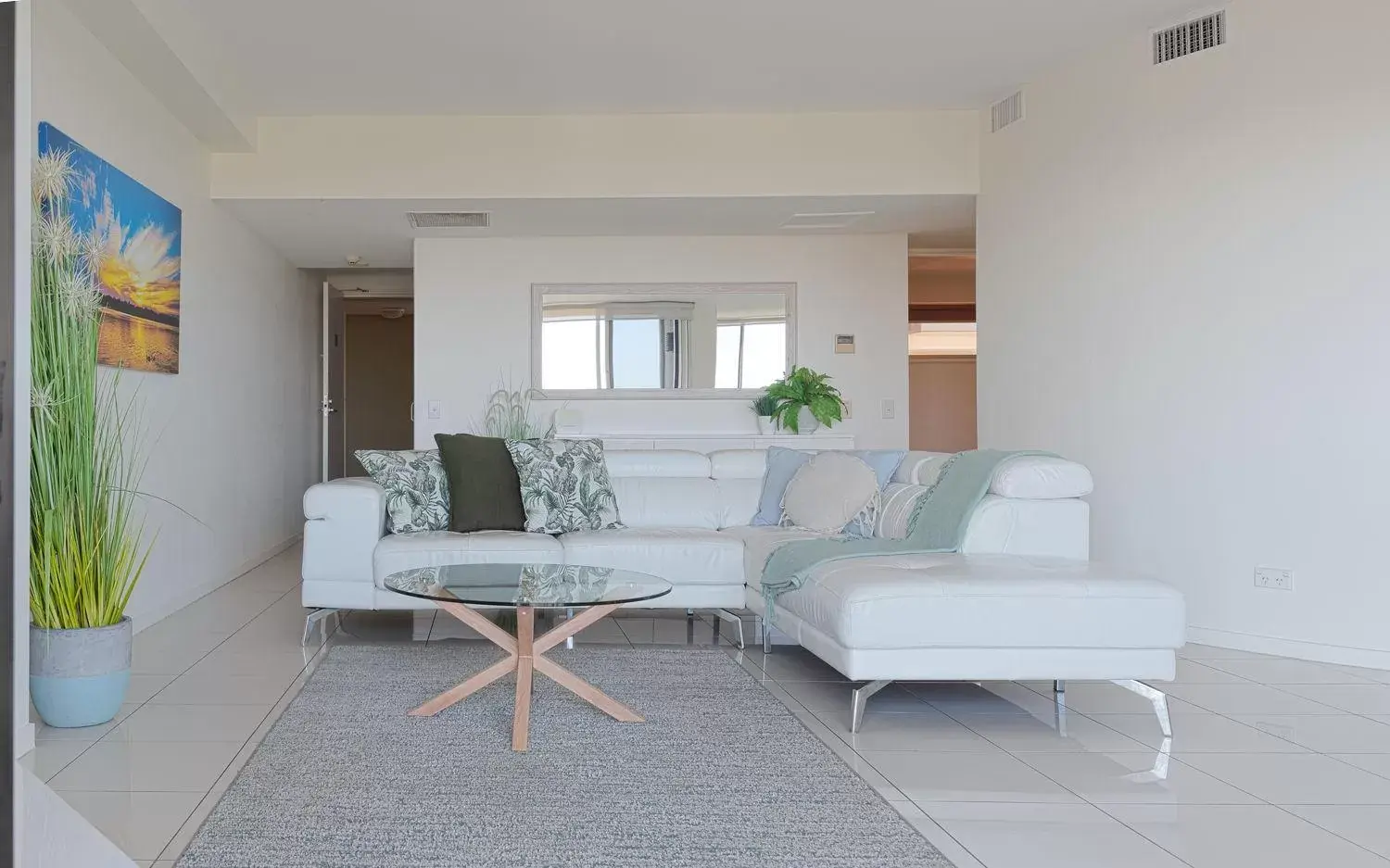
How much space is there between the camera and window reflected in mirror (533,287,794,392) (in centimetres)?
717

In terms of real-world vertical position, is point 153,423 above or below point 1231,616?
above

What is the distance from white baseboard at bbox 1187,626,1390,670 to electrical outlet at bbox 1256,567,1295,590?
21 cm

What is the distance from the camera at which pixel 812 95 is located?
18.5 ft

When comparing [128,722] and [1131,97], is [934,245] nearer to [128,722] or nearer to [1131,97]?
[1131,97]

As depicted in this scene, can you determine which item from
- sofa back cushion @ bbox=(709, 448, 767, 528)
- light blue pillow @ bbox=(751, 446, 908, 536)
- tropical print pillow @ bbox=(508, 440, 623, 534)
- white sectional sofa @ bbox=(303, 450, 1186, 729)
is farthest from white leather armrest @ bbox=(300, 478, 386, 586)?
light blue pillow @ bbox=(751, 446, 908, 536)

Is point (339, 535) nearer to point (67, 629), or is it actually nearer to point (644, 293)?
point (67, 629)

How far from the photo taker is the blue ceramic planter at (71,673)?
2.98 m

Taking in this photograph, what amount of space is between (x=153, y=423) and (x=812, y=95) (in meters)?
3.73

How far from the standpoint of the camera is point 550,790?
2.47 metres

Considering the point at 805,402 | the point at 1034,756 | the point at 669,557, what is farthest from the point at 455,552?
the point at 805,402

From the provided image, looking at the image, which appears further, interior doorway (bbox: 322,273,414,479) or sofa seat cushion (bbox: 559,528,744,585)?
interior doorway (bbox: 322,273,414,479)

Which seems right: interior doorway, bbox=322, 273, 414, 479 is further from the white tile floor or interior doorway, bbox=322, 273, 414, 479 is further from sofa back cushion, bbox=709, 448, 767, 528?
the white tile floor

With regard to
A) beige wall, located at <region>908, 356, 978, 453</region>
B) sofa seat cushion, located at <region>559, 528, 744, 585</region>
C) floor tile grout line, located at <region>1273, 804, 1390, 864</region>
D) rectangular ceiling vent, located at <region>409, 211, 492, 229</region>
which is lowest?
floor tile grout line, located at <region>1273, 804, 1390, 864</region>

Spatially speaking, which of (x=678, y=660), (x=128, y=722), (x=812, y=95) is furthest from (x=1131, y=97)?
(x=128, y=722)
